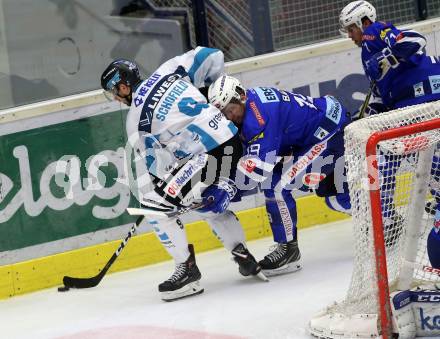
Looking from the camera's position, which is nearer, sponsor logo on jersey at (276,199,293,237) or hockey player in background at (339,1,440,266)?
sponsor logo on jersey at (276,199,293,237)

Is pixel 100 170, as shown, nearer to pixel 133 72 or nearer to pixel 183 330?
pixel 133 72

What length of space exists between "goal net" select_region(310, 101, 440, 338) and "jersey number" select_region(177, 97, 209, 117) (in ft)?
3.60

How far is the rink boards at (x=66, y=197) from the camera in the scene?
5.49 m

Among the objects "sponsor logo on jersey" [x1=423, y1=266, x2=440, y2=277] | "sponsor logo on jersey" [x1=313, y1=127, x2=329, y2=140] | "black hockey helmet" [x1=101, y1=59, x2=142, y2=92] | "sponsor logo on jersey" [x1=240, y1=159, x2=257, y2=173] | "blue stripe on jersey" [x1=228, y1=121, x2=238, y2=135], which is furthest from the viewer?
"sponsor logo on jersey" [x1=313, y1=127, x2=329, y2=140]

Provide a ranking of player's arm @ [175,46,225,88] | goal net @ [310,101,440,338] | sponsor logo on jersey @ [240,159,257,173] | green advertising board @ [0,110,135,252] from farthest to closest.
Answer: green advertising board @ [0,110,135,252]
player's arm @ [175,46,225,88]
sponsor logo on jersey @ [240,159,257,173]
goal net @ [310,101,440,338]

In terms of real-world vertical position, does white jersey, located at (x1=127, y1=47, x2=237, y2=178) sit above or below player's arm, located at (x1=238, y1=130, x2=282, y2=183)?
above

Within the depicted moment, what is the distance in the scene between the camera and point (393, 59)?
541 centimetres

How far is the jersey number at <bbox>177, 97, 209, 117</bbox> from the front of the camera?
4824 millimetres

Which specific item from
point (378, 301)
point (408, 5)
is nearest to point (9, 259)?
point (378, 301)

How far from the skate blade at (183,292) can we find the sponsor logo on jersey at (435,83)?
165 cm

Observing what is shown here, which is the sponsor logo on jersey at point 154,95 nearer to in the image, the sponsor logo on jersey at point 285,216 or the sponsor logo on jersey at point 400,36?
the sponsor logo on jersey at point 285,216

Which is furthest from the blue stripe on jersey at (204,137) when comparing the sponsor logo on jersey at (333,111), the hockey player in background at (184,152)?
the sponsor logo on jersey at (333,111)

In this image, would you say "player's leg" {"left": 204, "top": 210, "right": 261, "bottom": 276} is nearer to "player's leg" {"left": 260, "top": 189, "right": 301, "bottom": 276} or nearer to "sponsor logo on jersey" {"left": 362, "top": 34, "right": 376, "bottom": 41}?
"player's leg" {"left": 260, "top": 189, "right": 301, "bottom": 276}

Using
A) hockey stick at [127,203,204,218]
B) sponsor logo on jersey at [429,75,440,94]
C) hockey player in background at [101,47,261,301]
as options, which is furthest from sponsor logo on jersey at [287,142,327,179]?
sponsor logo on jersey at [429,75,440,94]
